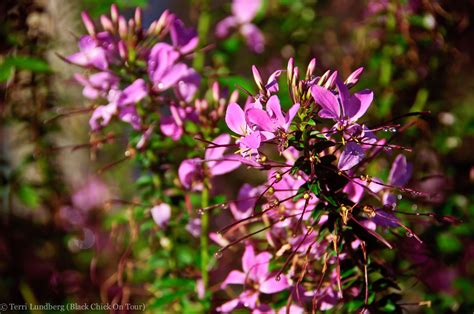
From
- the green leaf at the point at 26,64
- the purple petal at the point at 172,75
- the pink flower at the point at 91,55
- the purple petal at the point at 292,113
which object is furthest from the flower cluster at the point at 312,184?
the green leaf at the point at 26,64

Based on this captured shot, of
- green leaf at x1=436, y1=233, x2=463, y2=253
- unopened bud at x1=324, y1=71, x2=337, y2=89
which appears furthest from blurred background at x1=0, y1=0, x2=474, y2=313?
unopened bud at x1=324, y1=71, x2=337, y2=89

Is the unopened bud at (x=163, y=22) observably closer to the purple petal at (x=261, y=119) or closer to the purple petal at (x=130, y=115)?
the purple petal at (x=130, y=115)

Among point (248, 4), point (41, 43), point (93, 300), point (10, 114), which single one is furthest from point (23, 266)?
point (248, 4)

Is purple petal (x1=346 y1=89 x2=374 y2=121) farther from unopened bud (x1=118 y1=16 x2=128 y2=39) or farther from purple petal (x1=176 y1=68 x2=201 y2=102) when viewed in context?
unopened bud (x1=118 y1=16 x2=128 y2=39)

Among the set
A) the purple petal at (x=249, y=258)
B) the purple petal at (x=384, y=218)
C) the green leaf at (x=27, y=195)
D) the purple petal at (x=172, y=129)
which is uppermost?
the purple petal at (x=172, y=129)

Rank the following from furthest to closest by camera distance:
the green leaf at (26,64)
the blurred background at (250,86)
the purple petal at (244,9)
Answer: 1. the purple petal at (244,9)
2. the blurred background at (250,86)
3. the green leaf at (26,64)

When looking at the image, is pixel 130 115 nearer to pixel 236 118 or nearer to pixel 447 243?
pixel 236 118

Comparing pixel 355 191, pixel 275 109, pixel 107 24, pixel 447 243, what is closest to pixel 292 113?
pixel 275 109
